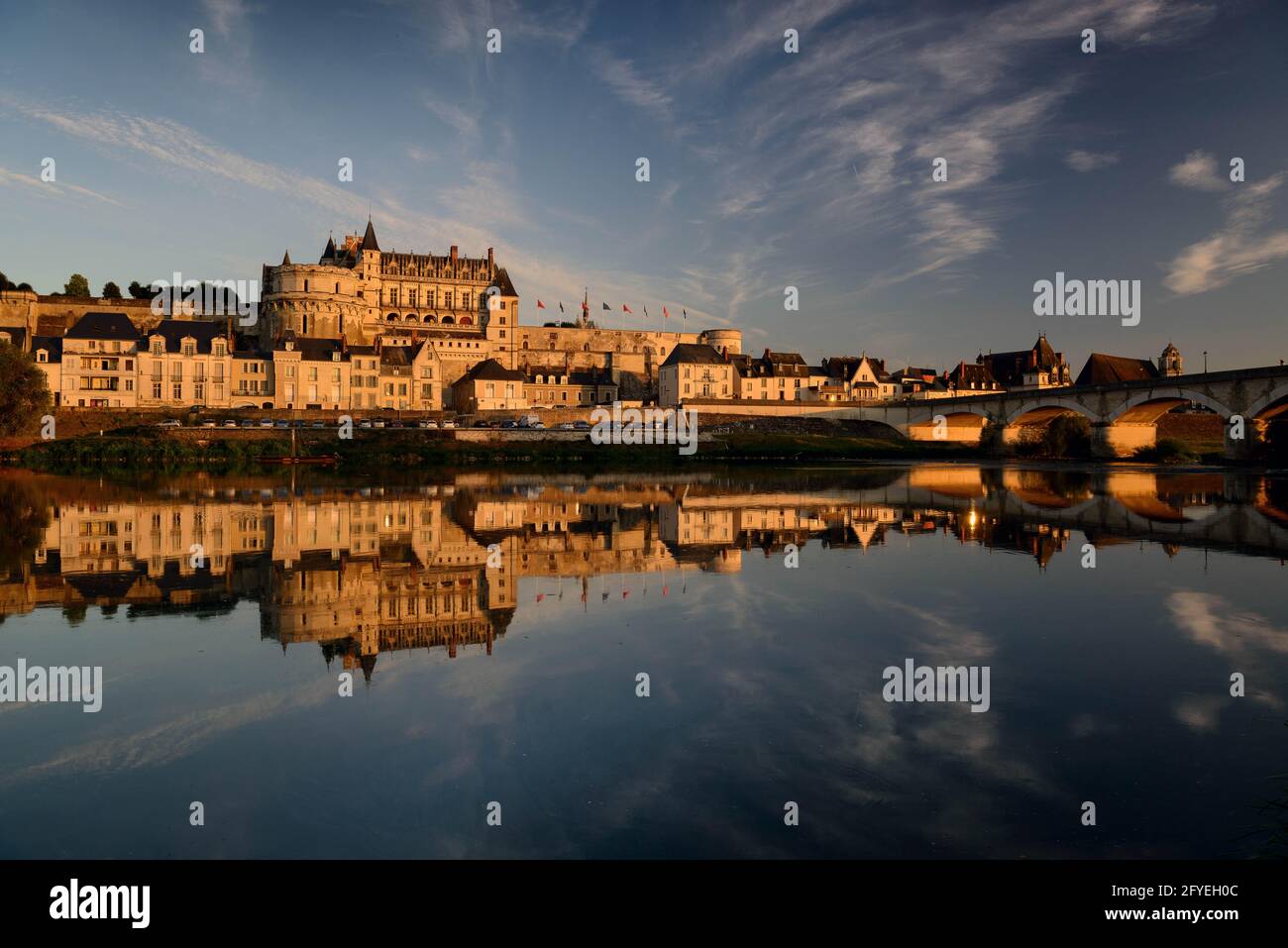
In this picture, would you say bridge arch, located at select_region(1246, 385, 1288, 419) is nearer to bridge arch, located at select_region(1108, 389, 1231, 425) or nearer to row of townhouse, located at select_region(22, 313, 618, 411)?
bridge arch, located at select_region(1108, 389, 1231, 425)

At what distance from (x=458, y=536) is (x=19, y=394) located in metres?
45.4

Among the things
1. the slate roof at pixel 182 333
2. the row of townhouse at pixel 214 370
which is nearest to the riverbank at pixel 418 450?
the row of townhouse at pixel 214 370

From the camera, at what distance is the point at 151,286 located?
101062 mm

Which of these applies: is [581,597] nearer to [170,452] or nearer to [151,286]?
[170,452]

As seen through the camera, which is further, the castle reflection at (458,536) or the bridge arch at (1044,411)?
the bridge arch at (1044,411)

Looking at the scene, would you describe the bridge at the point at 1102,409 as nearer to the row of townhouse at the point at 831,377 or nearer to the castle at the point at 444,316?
the row of townhouse at the point at 831,377

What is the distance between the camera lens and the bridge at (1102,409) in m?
52.0

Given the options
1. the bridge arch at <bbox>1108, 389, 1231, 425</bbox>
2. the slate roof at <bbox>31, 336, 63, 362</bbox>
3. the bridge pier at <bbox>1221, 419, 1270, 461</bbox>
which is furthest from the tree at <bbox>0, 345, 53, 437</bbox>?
the bridge pier at <bbox>1221, 419, 1270, 461</bbox>

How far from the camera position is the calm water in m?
5.50

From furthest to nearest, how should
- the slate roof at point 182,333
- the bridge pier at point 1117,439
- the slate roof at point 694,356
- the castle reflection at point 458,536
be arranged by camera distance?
the slate roof at point 694,356 < the slate roof at point 182,333 < the bridge pier at point 1117,439 < the castle reflection at point 458,536

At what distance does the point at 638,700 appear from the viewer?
26.5ft

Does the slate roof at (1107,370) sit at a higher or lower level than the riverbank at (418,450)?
higher
